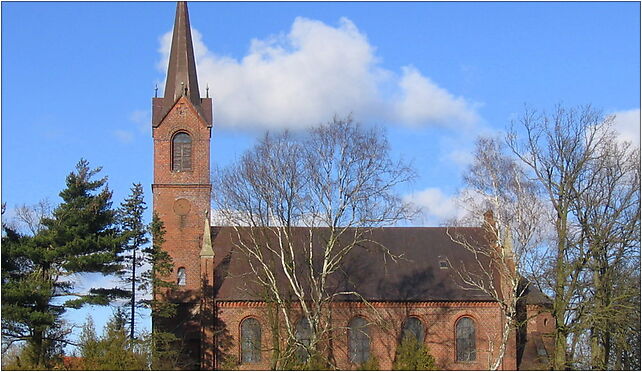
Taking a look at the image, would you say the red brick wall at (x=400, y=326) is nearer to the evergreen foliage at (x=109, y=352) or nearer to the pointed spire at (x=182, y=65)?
the evergreen foliage at (x=109, y=352)

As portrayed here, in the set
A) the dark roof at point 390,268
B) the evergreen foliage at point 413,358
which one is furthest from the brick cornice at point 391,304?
the evergreen foliage at point 413,358

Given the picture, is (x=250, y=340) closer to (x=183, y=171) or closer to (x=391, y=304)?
(x=391, y=304)

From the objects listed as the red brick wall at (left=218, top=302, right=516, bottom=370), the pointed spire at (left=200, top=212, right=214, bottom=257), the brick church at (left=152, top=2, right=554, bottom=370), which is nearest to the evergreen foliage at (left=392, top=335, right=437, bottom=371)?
the brick church at (left=152, top=2, right=554, bottom=370)

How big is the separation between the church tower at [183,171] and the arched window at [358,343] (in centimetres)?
826

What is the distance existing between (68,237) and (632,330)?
26025mm

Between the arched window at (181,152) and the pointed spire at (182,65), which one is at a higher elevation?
the pointed spire at (182,65)

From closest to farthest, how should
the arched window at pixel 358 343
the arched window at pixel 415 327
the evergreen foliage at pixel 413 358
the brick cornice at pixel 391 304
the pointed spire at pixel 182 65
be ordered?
the evergreen foliage at pixel 413 358 → the brick cornice at pixel 391 304 → the arched window at pixel 358 343 → the arched window at pixel 415 327 → the pointed spire at pixel 182 65

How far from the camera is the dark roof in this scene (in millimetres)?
47719

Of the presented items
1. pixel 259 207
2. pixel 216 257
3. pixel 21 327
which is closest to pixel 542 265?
pixel 259 207

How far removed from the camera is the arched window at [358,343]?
47.2 m

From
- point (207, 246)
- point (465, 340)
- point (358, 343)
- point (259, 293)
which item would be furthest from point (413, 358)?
point (207, 246)

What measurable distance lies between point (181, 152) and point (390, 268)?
504 inches

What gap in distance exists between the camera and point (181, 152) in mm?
50344

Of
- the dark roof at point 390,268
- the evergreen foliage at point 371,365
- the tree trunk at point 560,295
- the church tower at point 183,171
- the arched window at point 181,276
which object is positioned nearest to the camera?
the tree trunk at point 560,295
